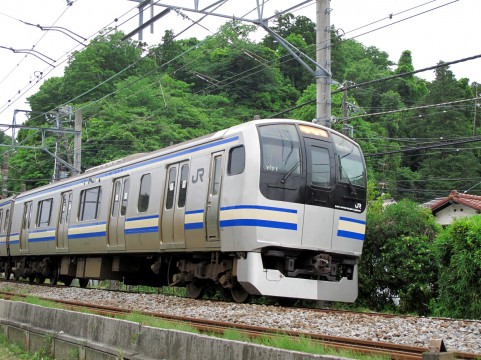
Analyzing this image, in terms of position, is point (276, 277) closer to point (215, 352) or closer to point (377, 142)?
point (215, 352)

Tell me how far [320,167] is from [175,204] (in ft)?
9.56

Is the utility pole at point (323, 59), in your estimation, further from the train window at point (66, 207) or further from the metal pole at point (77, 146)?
the metal pole at point (77, 146)

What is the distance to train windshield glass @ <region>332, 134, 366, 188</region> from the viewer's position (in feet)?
39.8

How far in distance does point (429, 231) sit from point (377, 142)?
33.6m

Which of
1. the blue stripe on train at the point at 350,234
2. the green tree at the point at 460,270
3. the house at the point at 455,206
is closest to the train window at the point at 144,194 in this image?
the blue stripe on train at the point at 350,234

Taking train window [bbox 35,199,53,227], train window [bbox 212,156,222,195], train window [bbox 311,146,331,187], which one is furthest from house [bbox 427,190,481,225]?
train window [bbox 212,156,222,195]

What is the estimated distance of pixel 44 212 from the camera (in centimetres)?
2066

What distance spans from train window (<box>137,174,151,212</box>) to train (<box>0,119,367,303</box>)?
0.02 m

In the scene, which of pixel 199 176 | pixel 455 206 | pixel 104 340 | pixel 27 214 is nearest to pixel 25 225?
pixel 27 214

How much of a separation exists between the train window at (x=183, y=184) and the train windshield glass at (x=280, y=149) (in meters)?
2.10

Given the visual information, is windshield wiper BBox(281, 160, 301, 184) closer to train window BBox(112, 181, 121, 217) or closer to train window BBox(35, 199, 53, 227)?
train window BBox(112, 181, 121, 217)

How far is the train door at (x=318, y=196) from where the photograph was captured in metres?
11.3

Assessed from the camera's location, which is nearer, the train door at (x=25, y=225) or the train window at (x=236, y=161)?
the train window at (x=236, y=161)

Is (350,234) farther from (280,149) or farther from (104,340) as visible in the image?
(104,340)
